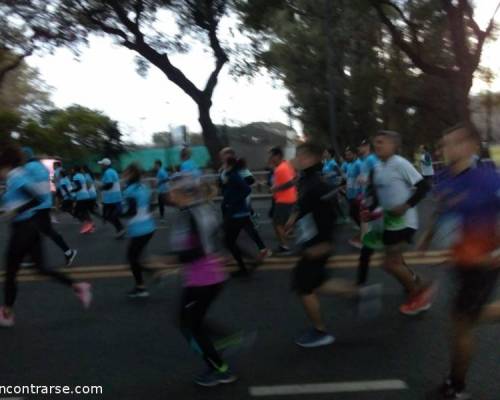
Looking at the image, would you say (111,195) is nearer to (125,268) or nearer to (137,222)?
(125,268)

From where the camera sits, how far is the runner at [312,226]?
4.57 metres

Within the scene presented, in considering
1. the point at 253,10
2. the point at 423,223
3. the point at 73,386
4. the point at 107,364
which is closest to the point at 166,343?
the point at 107,364

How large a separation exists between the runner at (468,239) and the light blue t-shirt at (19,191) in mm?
3680

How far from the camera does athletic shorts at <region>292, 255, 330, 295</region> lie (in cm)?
461

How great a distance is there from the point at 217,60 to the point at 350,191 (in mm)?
11578

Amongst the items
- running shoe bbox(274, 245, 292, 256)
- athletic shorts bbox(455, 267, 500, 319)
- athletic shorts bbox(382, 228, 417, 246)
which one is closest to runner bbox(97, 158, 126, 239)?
running shoe bbox(274, 245, 292, 256)

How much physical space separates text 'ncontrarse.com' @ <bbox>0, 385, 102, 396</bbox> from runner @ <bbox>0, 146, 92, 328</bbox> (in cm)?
156

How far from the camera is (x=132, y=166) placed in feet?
22.2

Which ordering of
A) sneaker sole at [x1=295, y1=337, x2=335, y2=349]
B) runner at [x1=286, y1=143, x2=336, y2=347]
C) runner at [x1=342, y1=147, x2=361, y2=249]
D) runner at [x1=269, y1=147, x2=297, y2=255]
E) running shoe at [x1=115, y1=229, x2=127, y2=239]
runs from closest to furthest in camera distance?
runner at [x1=286, y1=143, x2=336, y2=347] → sneaker sole at [x1=295, y1=337, x2=335, y2=349] → runner at [x1=269, y1=147, x2=297, y2=255] → runner at [x1=342, y1=147, x2=361, y2=249] → running shoe at [x1=115, y1=229, x2=127, y2=239]

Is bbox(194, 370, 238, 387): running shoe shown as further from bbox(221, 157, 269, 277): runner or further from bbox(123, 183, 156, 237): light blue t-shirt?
bbox(221, 157, 269, 277): runner

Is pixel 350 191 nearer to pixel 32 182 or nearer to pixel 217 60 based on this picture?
pixel 32 182

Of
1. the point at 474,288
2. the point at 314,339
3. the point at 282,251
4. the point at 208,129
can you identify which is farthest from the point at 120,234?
the point at 208,129

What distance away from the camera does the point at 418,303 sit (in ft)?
18.0

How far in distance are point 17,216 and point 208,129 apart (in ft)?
48.9
